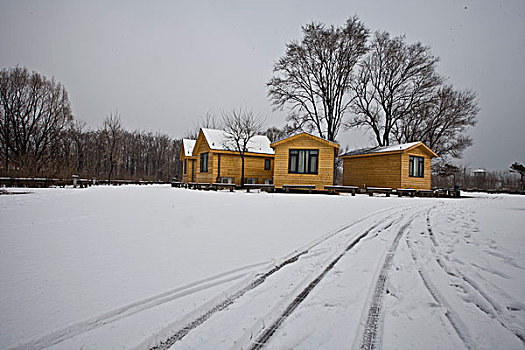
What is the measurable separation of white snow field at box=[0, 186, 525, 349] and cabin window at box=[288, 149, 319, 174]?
1356cm

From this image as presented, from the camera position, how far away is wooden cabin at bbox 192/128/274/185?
21203mm

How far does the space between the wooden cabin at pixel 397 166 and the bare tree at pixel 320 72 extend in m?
5.96

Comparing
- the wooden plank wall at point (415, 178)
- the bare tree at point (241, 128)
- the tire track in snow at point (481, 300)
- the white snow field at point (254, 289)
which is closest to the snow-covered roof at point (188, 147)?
the bare tree at point (241, 128)

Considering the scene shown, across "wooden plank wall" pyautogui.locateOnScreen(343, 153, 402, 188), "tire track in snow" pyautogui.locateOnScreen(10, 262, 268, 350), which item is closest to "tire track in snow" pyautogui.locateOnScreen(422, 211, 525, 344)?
"tire track in snow" pyautogui.locateOnScreen(10, 262, 268, 350)

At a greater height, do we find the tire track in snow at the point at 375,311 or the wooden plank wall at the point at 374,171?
the wooden plank wall at the point at 374,171

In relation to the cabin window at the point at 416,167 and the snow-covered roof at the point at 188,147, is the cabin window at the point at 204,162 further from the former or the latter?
the cabin window at the point at 416,167

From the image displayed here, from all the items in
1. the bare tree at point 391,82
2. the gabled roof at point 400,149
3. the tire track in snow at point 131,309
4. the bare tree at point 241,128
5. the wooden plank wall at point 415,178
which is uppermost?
the bare tree at point 391,82

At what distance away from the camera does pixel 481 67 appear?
2253 centimetres

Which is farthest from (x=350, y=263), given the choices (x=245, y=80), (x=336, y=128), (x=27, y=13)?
(x=245, y=80)

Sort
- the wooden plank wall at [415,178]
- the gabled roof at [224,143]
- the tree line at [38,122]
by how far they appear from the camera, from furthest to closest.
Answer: the tree line at [38,122] < the gabled roof at [224,143] < the wooden plank wall at [415,178]

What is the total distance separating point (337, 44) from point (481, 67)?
38.2 ft

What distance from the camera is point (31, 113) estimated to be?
28.7m

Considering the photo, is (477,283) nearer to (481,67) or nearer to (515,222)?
(515,222)

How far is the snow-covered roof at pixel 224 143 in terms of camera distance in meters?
21.3
